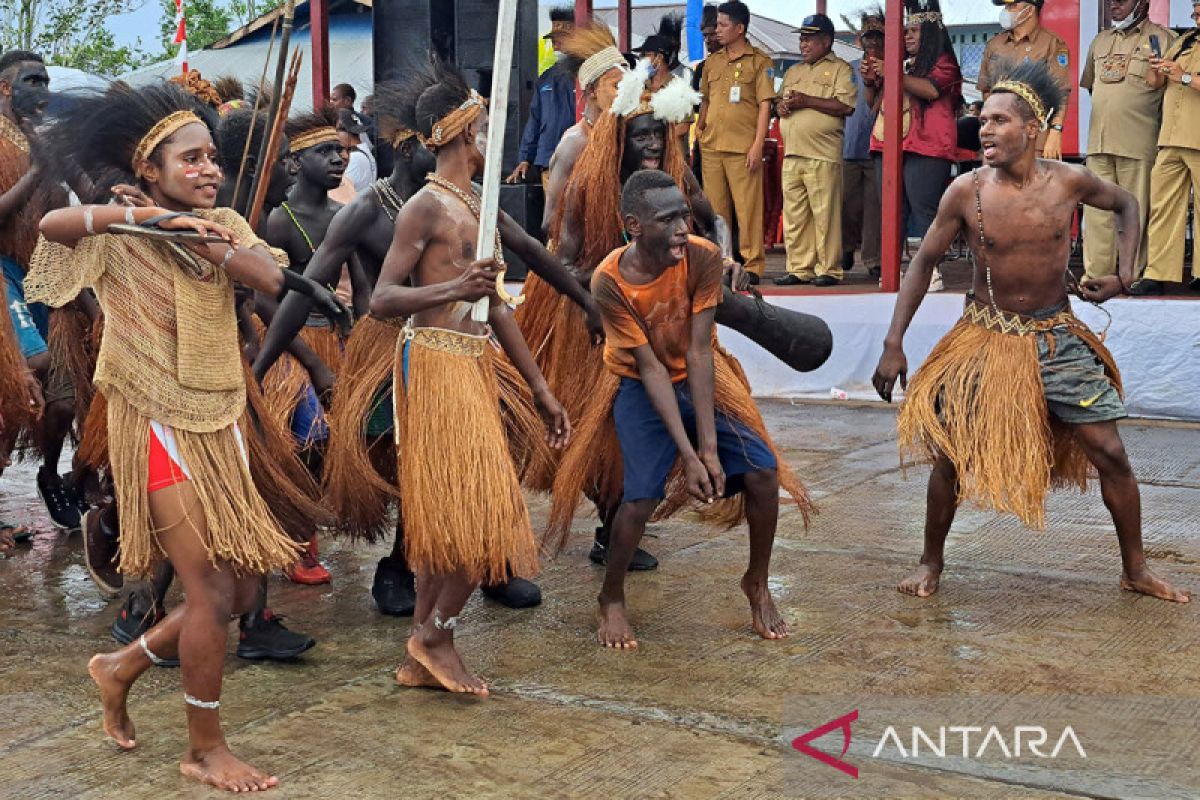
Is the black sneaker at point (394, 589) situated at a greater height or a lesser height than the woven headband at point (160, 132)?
lesser

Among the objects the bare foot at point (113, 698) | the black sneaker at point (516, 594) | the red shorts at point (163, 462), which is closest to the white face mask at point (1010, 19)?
the black sneaker at point (516, 594)

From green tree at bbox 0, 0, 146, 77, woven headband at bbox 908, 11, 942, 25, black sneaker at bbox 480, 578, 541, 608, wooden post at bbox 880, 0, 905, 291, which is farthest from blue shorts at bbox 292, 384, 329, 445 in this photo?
green tree at bbox 0, 0, 146, 77

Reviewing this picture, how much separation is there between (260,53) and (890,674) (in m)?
15.9

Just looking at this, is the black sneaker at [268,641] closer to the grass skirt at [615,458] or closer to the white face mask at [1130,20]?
the grass skirt at [615,458]

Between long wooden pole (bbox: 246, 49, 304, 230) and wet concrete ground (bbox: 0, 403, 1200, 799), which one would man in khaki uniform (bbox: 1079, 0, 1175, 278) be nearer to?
wet concrete ground (bbox: 0, 403, 1200, 799)

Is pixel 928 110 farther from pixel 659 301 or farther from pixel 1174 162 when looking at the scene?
pixel 659 301

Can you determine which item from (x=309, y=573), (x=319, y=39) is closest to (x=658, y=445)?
(x=309, y=573)

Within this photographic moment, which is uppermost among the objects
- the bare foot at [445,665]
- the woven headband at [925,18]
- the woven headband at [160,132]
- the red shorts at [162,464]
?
the woven headband at [925,18]

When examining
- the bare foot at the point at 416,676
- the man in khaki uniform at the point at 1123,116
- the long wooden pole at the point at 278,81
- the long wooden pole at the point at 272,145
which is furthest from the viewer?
the man in khaki uniform at the point at 1123,116

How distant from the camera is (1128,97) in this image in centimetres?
853

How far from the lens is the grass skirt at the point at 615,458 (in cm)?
479

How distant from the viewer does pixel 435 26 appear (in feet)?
38.0

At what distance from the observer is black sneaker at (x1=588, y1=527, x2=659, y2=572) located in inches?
216

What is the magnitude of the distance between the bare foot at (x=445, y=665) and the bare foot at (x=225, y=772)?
0.68m
